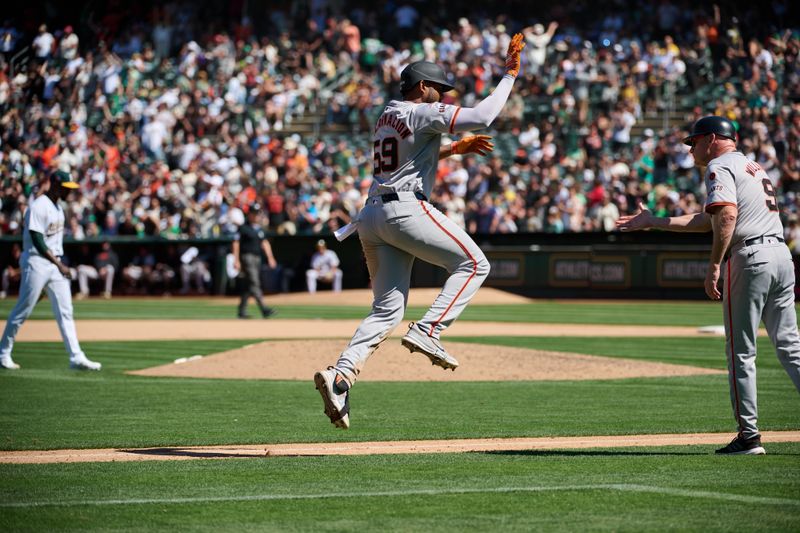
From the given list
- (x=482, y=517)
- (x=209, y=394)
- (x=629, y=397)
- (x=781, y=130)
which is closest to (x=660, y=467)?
(x=482, y=517)

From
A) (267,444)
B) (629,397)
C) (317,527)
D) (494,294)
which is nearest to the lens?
(317,527)

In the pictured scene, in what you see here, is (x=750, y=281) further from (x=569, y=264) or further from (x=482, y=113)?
(x=569, y=264)

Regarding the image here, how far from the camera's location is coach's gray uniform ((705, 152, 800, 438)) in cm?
743

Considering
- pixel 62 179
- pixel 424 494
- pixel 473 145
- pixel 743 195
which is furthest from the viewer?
pixel 62 179

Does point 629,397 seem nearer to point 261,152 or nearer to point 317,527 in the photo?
point 317,527

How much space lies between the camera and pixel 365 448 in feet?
26.7

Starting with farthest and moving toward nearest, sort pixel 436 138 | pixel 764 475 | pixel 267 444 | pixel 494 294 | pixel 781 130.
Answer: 1. pixel 494 294
2. pixel 781 130
3. pixel 267 444
4. pixel 436 138
5. pixel 764 475

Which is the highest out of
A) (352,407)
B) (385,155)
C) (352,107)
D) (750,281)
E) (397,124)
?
(352,107)

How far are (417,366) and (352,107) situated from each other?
21.2 metres

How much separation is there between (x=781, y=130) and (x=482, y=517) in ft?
81.4

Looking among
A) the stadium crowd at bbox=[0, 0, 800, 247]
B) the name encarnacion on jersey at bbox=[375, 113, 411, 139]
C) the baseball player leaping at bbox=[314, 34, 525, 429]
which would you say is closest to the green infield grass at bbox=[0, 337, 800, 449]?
the baseball player leaping at bbox=[314, 34, 525, 429]

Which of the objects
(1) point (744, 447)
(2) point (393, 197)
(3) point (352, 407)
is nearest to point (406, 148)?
(2) point (393, 197)

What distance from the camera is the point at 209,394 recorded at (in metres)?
11.9

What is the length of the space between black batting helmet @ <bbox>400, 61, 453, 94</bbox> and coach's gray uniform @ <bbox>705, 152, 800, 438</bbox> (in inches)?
70.3
